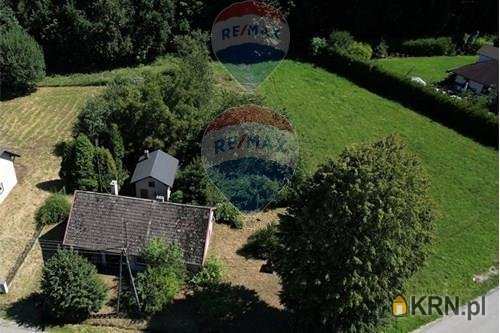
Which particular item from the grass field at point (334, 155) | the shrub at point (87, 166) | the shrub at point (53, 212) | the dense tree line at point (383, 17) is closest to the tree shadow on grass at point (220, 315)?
the grass field at point (334, 155)

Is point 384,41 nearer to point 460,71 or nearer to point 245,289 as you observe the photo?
point 460,71

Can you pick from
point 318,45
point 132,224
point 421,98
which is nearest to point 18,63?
point 132,224

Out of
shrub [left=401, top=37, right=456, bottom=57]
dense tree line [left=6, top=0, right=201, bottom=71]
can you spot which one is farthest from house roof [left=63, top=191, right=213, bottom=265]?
shrub [left=401, top=37, right=456, bottom=57]

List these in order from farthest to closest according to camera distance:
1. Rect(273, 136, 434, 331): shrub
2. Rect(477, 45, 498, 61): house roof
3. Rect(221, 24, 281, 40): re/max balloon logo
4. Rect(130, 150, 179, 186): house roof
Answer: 1. Rect(477, 45, 498, 61): house roof
2. Rect(221, 24, 281, 40): re/max balloon logo
3. Rect(130, 150, 179, 186): house roof
4. Rect(273, 136, 434, 331): shrub

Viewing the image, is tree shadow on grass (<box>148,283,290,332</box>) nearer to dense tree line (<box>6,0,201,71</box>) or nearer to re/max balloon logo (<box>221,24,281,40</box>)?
re/max balloon logo (<box>221,24,281,40</box>)

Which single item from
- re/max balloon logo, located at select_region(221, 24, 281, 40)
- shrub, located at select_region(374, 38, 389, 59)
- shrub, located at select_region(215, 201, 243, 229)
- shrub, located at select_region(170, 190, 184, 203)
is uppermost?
re/max balloon logo, located at select_region(221, 24, 281, 40)

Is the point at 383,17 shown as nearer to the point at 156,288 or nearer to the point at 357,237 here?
the point at 357,237

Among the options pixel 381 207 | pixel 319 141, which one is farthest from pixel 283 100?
pixel 381 207
